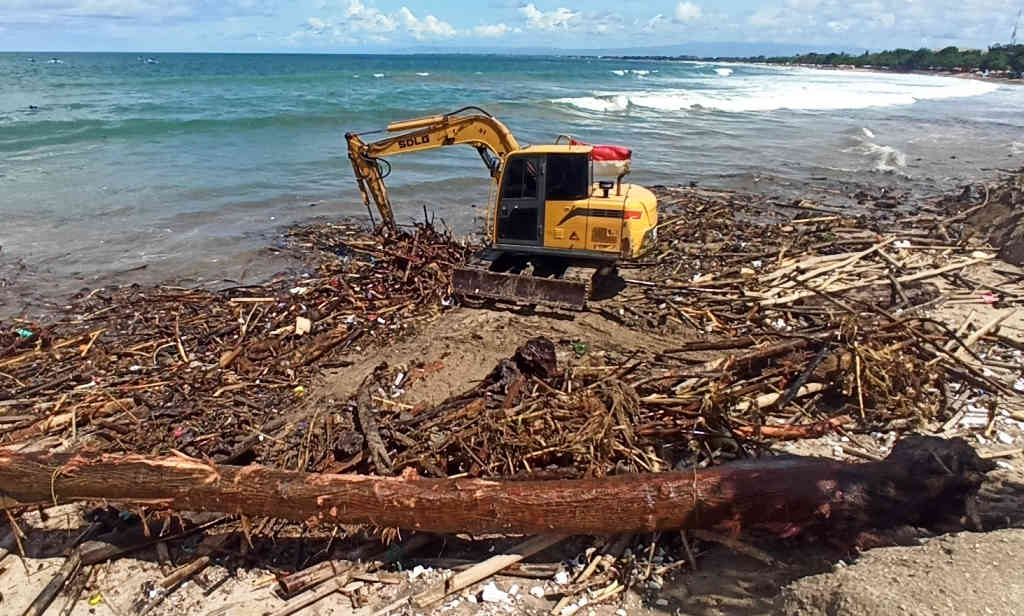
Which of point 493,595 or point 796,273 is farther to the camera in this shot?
point 796,273

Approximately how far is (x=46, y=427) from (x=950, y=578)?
800cm

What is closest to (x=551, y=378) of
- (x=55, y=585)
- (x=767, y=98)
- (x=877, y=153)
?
(x=55, y=585)

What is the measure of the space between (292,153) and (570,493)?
77.2 ft

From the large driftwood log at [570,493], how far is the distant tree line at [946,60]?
371 ft

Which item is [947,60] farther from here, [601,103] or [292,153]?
[292,153]

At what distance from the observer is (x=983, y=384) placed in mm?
6613

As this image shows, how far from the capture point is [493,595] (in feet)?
15.1

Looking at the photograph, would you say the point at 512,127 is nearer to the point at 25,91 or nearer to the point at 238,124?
the point at 238,124

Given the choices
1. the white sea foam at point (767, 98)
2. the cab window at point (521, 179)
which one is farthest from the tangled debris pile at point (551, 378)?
the white sea foam at point (767, 98)

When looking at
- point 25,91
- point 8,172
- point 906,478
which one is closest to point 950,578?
point 906,478

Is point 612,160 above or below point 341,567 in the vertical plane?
above

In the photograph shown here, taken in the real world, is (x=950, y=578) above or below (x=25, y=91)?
below

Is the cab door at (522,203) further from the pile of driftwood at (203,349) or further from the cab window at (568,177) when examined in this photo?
the pile of driftwood at (203,349)

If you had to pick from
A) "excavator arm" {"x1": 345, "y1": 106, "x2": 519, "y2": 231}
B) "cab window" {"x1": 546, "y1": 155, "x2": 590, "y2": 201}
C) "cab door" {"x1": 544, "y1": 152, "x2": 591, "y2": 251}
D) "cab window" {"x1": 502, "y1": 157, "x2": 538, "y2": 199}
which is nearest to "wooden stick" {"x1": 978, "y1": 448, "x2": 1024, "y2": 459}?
"cab door" {"x1": 544, "y1": 152, "x2": 591, "y2": 251}
